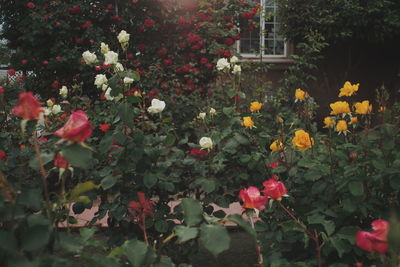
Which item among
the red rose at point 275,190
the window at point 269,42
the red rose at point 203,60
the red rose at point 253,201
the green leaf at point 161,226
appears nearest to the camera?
the red rose at point 253,201

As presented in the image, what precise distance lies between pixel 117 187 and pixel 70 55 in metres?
4.06

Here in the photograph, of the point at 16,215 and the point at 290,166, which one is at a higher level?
the point at 16,215

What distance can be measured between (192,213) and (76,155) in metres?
0.28

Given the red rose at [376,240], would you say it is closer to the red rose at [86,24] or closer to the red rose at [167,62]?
the red rose at [167,62]

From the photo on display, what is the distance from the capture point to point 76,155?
0.80 meters

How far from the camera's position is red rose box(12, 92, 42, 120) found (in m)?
0.82

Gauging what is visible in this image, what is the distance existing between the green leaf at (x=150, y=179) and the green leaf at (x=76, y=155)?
0.98m

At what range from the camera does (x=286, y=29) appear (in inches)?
346

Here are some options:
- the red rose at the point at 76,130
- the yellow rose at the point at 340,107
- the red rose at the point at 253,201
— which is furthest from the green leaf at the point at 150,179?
the red rose at the point at 76,130

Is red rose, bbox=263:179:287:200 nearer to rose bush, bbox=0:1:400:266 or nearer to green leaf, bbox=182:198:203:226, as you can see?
rose bush, bbox=0:1:400:266

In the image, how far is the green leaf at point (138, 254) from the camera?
899mm

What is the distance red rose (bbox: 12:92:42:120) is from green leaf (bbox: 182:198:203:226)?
1.16 ft

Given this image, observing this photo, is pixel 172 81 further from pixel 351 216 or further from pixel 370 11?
pixel 370 11

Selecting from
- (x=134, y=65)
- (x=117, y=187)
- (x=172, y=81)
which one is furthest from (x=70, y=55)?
(x=117, y=187)
